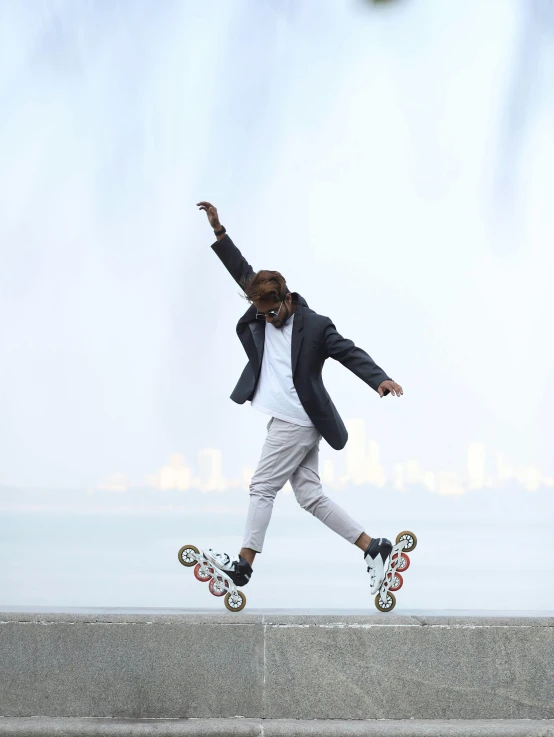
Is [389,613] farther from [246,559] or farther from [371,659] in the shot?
[246,559]

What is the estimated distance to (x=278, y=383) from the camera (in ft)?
17.0

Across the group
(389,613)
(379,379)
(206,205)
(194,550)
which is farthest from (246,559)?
(206,205)

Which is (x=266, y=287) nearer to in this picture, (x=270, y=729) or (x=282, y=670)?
(x=282, y=670)

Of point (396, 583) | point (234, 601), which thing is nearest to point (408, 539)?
point (396, 583)

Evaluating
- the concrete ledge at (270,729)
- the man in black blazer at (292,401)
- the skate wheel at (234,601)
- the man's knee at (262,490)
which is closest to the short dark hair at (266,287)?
the man in black blazer at (292,401)

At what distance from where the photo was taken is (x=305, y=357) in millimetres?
5133

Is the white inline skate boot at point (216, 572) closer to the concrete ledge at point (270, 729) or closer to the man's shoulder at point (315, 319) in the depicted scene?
the concrete ledge at point (270, 729)

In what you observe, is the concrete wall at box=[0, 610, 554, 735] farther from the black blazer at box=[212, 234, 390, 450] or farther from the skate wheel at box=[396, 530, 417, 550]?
the black blazer at box=[212, 234, 390, 450]

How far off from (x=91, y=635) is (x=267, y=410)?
1406 mm

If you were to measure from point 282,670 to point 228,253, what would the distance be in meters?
2.17

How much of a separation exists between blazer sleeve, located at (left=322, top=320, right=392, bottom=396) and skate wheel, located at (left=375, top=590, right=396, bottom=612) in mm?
1045

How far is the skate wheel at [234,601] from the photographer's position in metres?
4.96

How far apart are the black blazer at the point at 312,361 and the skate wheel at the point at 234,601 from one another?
35.3 inches

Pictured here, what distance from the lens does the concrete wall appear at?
15.0 ft
